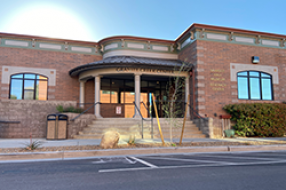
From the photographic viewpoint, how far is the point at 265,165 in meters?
6.01

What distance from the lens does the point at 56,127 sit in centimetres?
1127

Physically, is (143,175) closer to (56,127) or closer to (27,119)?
(56,127)

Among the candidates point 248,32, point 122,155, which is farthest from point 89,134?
point 248,32

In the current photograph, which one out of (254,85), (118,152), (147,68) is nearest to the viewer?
(118,152)

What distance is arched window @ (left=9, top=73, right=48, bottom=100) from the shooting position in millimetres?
16281

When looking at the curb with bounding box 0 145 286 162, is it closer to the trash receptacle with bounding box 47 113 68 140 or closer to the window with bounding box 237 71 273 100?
the trash receptacle with bounding box 47 113 68 140

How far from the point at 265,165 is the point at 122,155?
13.5 feet

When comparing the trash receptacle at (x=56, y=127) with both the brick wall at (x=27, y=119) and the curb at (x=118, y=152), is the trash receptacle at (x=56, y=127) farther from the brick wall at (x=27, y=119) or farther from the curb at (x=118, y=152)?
the curb at (x=118, y=152)

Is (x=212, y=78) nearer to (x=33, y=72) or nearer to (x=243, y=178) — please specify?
(x=243, y=178)

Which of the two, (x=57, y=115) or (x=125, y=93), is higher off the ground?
(x=125, y=93)

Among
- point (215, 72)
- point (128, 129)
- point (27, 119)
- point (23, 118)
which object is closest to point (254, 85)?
point (215, 72)

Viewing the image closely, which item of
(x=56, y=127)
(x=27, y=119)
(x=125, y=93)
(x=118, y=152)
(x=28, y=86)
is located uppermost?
(x=28, y=86)

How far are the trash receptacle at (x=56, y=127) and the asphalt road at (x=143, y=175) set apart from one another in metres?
4.87

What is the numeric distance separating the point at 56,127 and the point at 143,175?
7.55 meters
